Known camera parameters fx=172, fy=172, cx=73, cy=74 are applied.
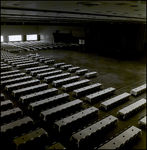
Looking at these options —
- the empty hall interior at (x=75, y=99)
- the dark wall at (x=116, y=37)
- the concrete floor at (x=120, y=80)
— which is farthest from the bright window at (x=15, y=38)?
the concrete floor at (x=120, y=80)

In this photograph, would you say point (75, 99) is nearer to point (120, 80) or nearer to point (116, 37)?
point (120, 80)

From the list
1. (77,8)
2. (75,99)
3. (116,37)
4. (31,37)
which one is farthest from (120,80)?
(31,37)

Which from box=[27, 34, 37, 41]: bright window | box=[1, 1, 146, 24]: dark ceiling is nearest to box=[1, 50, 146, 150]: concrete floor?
box=[1, 1, 146, 24]: dark ceiling

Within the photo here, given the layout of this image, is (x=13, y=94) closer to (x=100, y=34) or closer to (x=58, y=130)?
(x=58, y=130)

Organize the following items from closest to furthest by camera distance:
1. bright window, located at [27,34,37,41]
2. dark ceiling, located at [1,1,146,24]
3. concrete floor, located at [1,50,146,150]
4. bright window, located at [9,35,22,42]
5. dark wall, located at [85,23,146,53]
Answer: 1. dark ceiling, located at [1,1,146,24]
2. concrete floor, located at [1,50,146,150]
3. dark wall, located at [85,23,146,53]
4. bright window, located at [9,35,22,42]
5. bright window, located at [27,34,37,41]

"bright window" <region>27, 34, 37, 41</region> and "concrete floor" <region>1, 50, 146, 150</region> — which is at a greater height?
"bright window" <region>27, 34, 37, 41</region>

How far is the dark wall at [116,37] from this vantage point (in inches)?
1276

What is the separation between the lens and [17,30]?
40.1 metres

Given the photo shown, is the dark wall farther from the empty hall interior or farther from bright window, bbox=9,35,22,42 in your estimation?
bright window, bbox=9,35,22,42

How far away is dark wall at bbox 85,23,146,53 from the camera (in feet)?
106

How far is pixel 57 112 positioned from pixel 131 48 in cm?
2726

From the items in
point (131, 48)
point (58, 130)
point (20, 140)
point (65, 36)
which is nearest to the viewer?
point (20, 140)

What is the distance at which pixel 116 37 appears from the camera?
3553 cm

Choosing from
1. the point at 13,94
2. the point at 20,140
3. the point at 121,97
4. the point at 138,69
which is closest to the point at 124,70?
the point at 138,69
